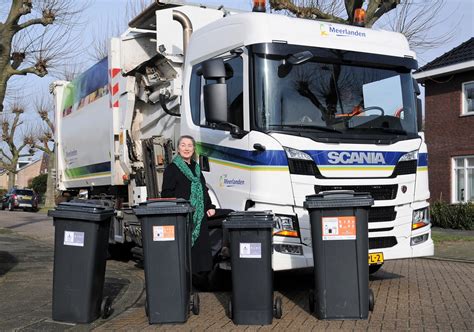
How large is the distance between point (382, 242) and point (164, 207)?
238cm

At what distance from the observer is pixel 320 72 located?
6.32 metres

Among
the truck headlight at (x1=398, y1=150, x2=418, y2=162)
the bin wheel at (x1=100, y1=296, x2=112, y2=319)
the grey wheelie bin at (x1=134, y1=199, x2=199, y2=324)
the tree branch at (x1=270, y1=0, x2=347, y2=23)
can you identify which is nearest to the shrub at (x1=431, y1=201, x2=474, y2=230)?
the tree branch at (x1=270, y1=0, x2=347, y2=23)

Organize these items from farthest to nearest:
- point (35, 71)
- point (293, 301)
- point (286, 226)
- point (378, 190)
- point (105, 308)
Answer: point (35, 71) → point (293, 301) → point (378, 190) → point (286, 226) → point (105, 308)

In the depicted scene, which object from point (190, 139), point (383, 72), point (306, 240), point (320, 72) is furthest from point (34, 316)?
point (383, 72)

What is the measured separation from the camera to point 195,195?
6.09 metres

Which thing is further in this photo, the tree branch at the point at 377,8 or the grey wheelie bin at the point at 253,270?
the tree branch at the point at 377,8

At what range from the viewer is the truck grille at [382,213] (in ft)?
20.2

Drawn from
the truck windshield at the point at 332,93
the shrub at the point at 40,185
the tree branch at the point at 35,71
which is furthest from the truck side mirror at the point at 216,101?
the shrub at the point at 40,185

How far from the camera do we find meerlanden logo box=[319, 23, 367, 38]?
21.0 feet

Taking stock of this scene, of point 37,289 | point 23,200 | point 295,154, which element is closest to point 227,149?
point 295,154

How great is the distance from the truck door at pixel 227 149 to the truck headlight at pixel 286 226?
0.43 m

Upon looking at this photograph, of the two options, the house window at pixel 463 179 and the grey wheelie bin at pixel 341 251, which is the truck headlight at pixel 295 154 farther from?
the house window at pixel 463 179

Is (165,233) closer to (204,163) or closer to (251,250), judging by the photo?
(251,250)

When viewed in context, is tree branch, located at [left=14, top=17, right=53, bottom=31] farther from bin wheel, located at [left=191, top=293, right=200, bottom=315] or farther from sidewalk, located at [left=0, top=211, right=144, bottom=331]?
bin wheel, located at [left=191, top=293, right=200, bottom=315]
